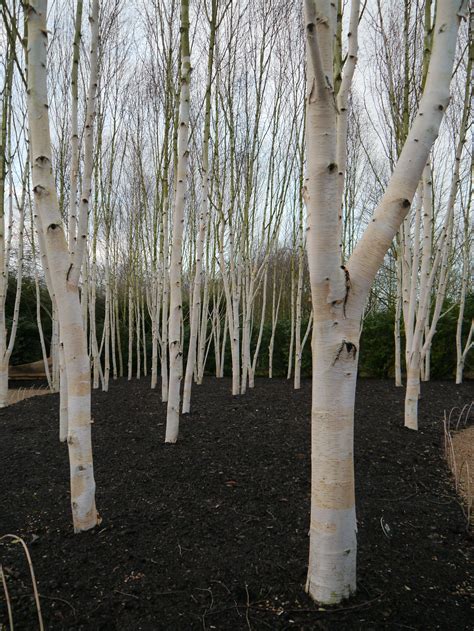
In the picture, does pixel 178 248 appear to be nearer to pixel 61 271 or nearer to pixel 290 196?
pixel 61 271

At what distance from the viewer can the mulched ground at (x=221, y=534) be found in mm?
1518

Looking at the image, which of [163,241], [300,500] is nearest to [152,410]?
[163,241]

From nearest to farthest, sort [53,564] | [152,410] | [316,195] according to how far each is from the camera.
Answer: [316,195] < [53,564] < [152,410]

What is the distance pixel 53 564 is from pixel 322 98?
2137 millimetres

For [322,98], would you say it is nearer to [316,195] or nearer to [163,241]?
[316,195]

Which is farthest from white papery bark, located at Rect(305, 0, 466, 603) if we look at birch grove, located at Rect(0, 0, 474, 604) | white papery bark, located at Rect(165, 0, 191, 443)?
white papery bark, located at Rect(165, 0, 191, 443)

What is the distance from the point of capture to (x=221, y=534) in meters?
2.07

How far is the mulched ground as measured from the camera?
1.52 meters

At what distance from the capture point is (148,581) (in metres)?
1.71

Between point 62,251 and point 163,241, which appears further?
point 163,241

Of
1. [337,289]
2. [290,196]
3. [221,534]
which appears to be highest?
[290,196]

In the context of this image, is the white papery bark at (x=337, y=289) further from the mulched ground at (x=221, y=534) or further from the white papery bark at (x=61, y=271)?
the white papery bark at (x=61, y=271)

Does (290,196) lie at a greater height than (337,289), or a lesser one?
greater

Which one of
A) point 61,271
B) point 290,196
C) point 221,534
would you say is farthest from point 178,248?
point 290,196
